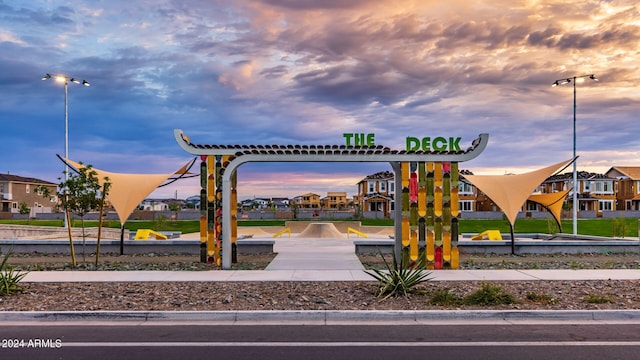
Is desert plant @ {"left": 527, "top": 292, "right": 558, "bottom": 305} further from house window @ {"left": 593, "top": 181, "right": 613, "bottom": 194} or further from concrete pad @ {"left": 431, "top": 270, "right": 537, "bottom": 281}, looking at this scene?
house window @ {"left": 593, "top": 181, "right": 613, "bottom": 194}

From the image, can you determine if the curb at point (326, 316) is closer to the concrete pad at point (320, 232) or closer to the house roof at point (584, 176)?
the concrete pad at point (320, 232)

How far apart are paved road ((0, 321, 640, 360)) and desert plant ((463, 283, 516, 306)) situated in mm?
1099

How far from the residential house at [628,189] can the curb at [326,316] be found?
89.7m

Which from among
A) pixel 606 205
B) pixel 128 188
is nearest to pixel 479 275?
pixel 128 188

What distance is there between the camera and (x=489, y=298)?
1102 cm

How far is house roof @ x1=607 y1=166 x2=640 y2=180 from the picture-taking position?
88375 mm

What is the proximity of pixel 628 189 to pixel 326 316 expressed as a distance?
93.5m

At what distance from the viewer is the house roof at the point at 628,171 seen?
88.4m

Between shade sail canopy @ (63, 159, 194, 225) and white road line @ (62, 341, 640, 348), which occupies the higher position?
shade sail canopy @ (63, 159, 194, 225)

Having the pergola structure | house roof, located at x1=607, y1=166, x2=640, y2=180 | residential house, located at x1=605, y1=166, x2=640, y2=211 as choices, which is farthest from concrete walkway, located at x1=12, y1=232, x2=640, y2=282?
house roof, located at x1=607, y1=166, x2=640, y2=180

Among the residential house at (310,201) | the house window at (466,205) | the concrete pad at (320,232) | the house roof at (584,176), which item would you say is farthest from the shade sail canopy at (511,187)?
the residential house at (310,201)

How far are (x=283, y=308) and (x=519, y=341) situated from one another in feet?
14.5

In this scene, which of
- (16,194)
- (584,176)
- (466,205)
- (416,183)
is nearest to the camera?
(416,183)

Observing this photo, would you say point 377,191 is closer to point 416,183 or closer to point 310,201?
point 310,201
